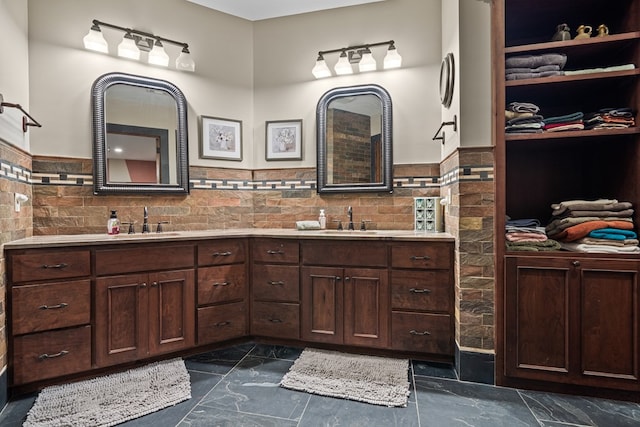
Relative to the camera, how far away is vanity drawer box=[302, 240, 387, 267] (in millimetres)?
2471

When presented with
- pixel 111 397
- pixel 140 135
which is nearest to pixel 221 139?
pixel 140 135

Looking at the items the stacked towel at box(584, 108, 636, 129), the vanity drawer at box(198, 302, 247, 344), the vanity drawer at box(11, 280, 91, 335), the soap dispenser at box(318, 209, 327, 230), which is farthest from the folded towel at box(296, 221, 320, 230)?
the stacked towel at box(584, 108, 636, 129)

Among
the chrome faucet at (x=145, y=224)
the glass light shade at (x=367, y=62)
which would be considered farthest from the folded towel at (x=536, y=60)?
the chrome faucet at (x=145, y=224)

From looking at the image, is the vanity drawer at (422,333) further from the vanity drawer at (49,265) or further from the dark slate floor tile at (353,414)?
→ the vanity drawer at (49,265)

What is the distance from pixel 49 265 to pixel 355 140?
242cm

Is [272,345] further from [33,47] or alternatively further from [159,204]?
[33,47]

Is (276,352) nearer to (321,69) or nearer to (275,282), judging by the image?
(275,282)

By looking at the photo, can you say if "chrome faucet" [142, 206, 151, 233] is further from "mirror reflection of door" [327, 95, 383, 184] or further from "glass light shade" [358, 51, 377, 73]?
"glass light shade" [358, 51, 377, 73]

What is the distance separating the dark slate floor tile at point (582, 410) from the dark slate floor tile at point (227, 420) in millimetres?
1332

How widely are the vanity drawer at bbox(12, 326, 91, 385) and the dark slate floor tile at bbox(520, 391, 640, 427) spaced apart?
104 inches

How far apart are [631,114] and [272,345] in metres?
2.81

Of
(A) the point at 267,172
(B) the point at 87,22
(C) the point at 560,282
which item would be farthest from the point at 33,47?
(C) the point at 560,282

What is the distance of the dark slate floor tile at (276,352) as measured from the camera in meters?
2.54

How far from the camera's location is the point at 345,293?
253 centimetres
